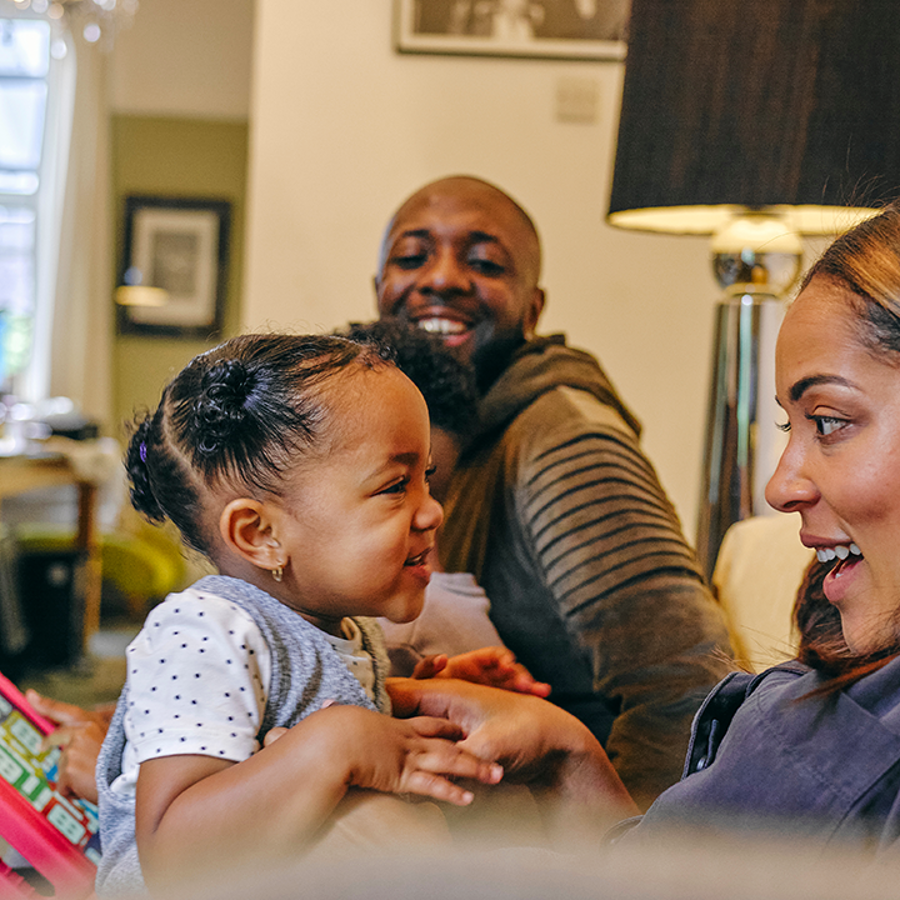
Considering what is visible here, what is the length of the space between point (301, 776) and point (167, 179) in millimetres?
5533

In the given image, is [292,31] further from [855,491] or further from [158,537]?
[158,537]

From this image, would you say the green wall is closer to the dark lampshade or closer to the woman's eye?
the dark lampshade

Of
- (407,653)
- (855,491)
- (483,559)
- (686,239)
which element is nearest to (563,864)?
(855,491)

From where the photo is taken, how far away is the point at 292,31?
2236mm

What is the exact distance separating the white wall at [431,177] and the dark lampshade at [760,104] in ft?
3.32

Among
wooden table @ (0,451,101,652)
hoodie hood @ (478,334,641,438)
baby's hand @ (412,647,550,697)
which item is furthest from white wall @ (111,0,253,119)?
baby's hand @ (412,647,550,697)

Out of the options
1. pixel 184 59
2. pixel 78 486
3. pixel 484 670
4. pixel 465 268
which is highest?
pixel 184 59

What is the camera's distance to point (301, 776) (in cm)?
58

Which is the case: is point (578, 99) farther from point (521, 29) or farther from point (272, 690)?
point (272, 690)

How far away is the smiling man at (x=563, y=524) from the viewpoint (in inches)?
33.8

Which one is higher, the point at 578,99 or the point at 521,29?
the point at 521,29

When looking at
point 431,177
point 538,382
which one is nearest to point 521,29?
point 431,177

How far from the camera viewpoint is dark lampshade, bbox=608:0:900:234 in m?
1.18

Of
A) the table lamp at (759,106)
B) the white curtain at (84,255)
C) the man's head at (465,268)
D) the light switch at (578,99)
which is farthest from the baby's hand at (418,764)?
the white curtain at (84,255)
